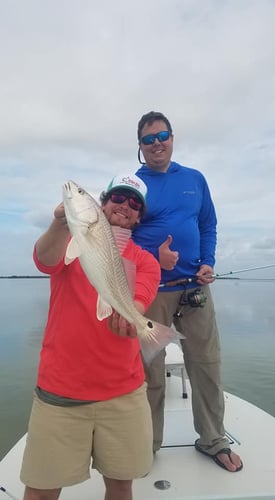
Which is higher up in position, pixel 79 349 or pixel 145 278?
pixel 145 278

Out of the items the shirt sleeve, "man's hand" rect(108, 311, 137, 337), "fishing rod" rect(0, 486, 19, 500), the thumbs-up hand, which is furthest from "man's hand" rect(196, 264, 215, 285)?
"fishing rod" rect(0, 486, 19, 500)

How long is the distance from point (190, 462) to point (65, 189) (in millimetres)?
3167

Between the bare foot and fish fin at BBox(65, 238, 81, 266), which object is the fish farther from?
the bare foot

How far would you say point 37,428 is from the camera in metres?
2.43

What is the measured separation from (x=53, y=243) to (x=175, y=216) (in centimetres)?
180

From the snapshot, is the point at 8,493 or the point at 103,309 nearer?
the point at 103,309

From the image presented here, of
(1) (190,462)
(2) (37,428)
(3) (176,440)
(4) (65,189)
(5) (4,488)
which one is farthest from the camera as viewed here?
(3) (176,440)

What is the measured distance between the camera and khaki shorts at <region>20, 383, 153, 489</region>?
2396mm

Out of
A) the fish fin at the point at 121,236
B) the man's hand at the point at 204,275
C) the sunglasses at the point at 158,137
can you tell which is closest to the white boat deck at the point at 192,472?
the man's hand at the point at 204,275

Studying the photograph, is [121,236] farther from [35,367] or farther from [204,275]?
[35,367]

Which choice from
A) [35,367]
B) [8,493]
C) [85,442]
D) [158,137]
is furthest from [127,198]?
[35,367]

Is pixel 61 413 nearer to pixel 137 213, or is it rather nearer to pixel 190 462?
pixel 137 213

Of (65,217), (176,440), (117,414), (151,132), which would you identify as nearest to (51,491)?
(117,414)

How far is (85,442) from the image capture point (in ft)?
8.23
